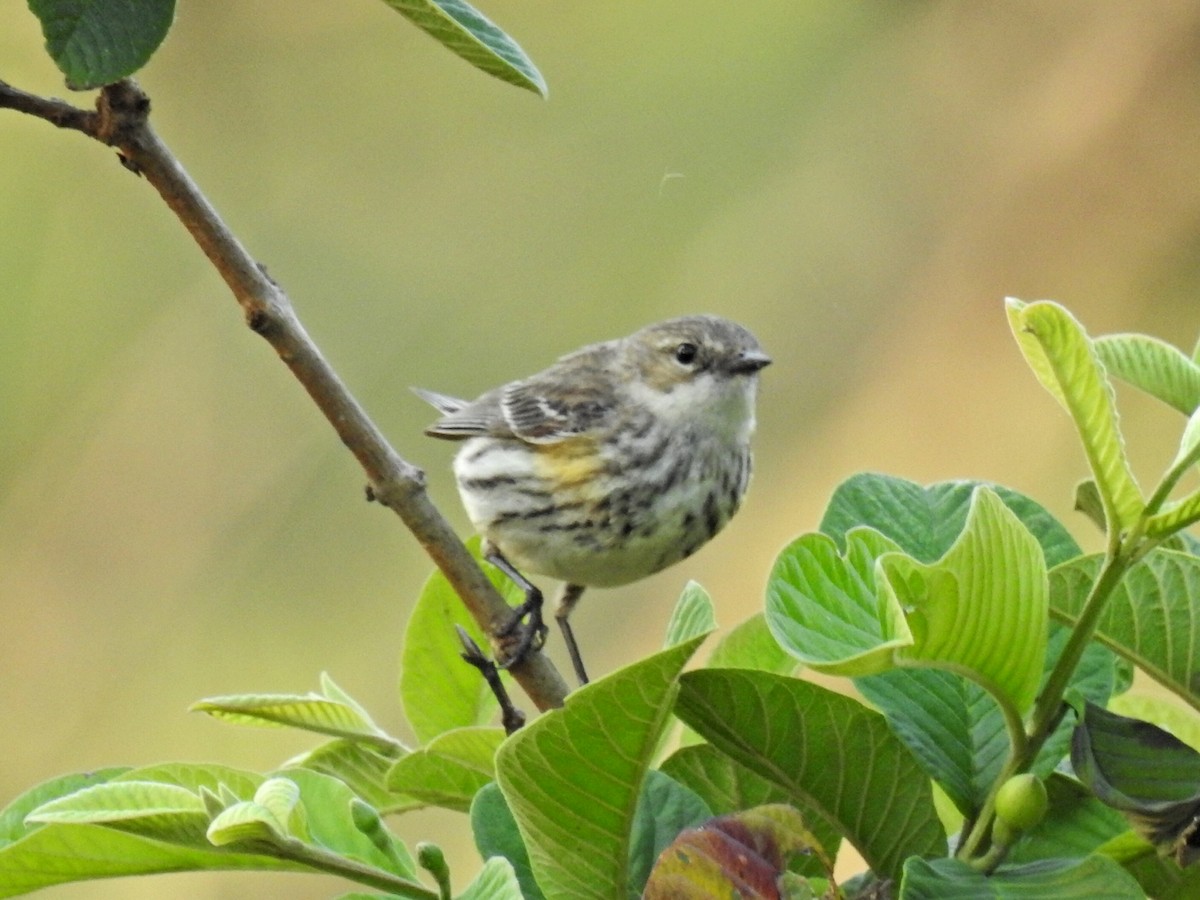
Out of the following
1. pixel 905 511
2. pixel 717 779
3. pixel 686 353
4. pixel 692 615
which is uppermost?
pixel 686 353

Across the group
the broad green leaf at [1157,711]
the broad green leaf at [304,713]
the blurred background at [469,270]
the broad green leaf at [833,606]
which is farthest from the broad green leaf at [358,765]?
the blurred background at [469,270]

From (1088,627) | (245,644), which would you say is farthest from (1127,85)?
(1088,627)

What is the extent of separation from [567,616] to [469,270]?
2.99 metres

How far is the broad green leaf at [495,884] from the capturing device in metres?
0.83

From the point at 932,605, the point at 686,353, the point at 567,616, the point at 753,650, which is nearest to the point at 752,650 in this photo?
the point at 753,650

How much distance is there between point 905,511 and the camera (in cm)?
111

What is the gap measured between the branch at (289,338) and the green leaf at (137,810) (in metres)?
0.44

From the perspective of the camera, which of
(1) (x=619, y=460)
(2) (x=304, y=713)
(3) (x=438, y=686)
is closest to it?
(2) (x=304, y=713)

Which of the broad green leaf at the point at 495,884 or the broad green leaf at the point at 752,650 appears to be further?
the broad green leaf at the point at 752,650

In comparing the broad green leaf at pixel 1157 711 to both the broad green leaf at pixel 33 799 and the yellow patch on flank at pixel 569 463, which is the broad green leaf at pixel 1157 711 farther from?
the yellow patch on flank at pixel 569 463

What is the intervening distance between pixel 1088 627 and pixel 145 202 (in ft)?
19.7

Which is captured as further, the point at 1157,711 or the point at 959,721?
the point at 1157,711

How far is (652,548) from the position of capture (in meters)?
2.71

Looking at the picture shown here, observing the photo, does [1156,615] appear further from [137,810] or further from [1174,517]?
[137,810]
